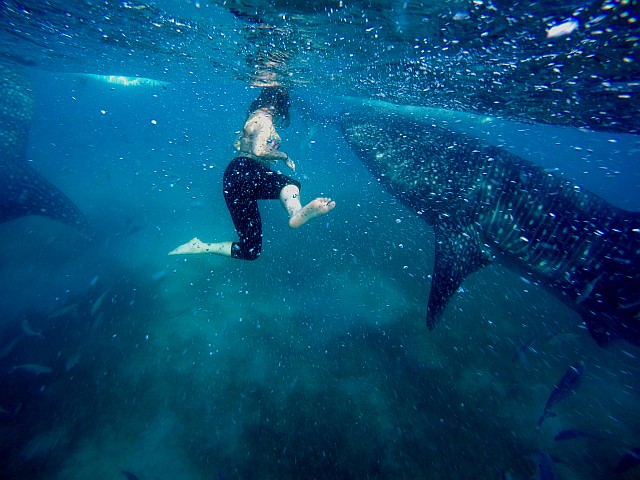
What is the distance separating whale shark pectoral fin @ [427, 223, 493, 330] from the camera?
4.43 m

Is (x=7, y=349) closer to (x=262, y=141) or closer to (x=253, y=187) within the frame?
(x=253, y=187)

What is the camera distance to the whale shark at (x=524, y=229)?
13.8 feet

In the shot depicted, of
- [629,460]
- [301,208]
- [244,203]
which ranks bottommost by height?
[629,460]

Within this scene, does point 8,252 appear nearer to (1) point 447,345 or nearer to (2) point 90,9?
(2) point 90,9

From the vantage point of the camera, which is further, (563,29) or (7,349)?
(7,349)

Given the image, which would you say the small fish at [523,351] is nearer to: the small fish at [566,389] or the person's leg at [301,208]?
the small fish at [566,389]

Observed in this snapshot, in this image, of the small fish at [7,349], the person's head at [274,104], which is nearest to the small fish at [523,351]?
the person's head at [274,104]

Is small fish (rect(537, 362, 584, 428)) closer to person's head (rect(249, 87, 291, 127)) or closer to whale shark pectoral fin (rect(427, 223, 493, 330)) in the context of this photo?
whale shark pectoral fin (rect(427, 223, 493, 330))

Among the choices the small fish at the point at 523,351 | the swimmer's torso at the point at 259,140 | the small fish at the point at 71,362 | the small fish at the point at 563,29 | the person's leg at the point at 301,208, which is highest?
the small fish at the point at 563,29

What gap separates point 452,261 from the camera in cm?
468

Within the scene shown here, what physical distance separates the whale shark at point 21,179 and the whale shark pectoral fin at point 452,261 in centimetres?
1296

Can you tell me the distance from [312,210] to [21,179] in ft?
42.9

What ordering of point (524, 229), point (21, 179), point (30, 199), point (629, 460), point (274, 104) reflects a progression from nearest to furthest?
point (629, 460), point (524, 229), point (274, 104), point (30, 199), point (21, 179)

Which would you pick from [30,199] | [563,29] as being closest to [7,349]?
[30,199]
